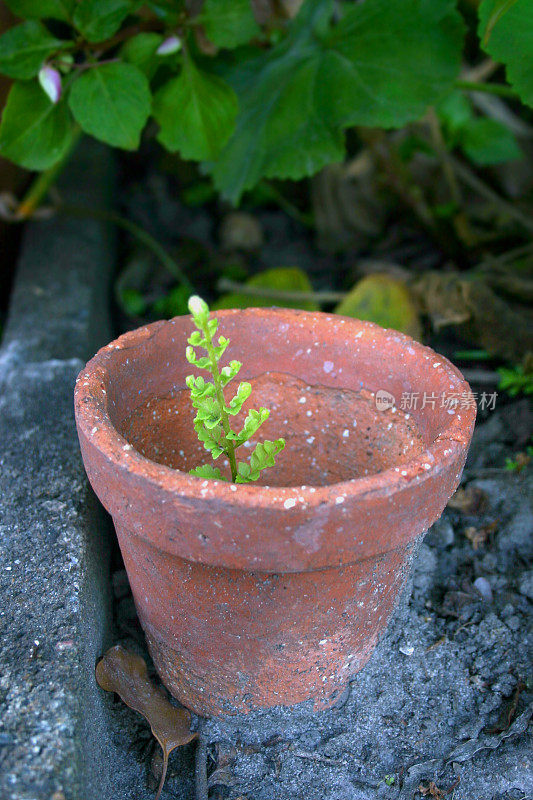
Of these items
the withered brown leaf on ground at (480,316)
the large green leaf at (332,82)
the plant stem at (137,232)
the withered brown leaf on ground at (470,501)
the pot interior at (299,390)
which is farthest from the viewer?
the plant stem at (137,232)

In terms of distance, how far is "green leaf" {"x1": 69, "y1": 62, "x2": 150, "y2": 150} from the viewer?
1.71 m

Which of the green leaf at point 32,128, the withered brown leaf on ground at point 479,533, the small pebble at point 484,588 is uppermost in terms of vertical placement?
the green leaf at point 32,128

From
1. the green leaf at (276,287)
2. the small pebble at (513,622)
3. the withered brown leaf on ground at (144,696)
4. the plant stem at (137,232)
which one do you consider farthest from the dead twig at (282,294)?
the withered brown leaf on ground at (144,696)

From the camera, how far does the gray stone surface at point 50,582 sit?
1091mm

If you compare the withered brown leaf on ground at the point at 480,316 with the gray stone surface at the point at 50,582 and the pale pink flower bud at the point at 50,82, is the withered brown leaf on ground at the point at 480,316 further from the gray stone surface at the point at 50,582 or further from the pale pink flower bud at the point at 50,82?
the pale pink flower bud at the point at 50,82

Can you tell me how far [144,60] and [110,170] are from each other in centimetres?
184

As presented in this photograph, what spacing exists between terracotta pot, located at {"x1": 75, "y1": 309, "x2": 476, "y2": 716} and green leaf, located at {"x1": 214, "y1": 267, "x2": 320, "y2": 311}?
43.7 inches

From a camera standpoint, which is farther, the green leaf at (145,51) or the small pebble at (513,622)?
the green leaf at (145,51)

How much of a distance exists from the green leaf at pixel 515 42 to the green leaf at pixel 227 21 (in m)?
0.60

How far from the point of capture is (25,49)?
5.67 ft

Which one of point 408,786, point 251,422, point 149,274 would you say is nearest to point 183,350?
point 251,422

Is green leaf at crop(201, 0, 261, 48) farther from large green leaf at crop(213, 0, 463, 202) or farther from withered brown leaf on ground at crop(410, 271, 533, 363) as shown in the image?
withered brown leaf on ground at crop(410, 271, 533, 363)

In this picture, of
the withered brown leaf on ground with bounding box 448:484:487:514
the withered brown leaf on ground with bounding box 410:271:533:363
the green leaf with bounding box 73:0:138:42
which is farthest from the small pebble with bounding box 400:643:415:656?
the green leaf with bounding box 73:0:138:42

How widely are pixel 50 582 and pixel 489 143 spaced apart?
2.31m
